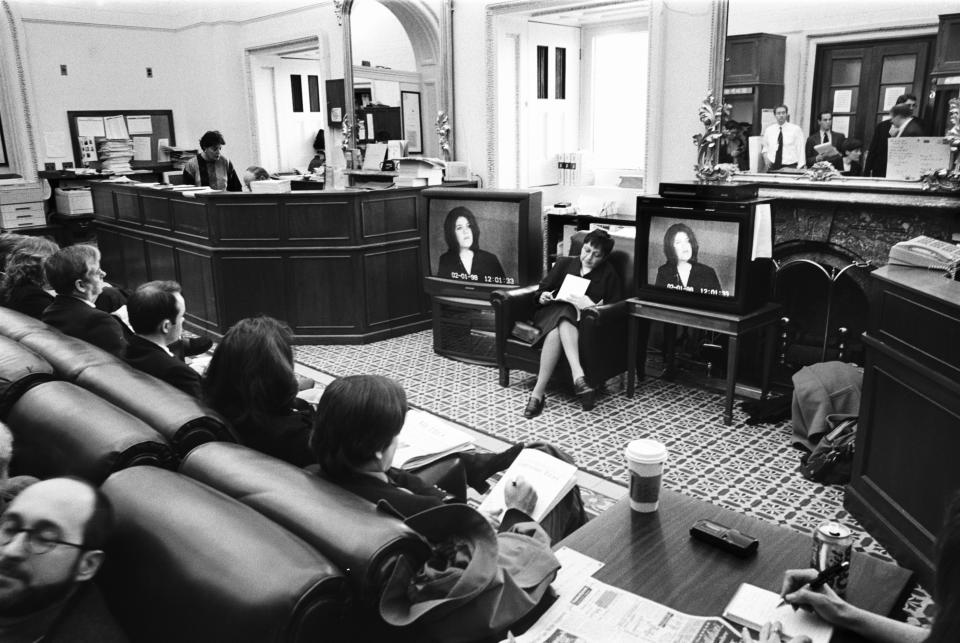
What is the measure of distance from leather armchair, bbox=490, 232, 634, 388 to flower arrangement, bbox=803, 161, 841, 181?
119 cm

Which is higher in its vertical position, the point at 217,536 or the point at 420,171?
the point at 420,171

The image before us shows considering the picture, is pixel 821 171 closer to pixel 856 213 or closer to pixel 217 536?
pixel 856 213

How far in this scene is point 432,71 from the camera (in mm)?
6762

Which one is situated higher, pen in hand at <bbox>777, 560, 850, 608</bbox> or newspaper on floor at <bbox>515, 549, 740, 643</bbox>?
pen in hand at <bbox>777, 560, 850, 608</bbox>

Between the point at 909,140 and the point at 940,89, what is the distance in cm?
29

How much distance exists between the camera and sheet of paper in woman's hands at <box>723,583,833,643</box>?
5.29 feet

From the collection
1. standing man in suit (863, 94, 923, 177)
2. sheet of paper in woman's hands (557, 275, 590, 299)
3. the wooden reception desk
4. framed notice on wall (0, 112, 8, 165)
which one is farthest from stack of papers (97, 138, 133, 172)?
standing man in suit (863, 94, 923, 177)

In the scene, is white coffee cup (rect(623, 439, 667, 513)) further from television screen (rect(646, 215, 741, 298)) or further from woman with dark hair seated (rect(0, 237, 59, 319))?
woman with dark hair seated (rect(0, 237, 59, 319))

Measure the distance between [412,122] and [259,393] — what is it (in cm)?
542

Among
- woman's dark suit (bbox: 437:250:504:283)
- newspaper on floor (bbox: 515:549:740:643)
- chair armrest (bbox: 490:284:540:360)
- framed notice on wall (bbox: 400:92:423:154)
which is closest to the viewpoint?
newspaper on floor (bbox: 515:549:740:643)

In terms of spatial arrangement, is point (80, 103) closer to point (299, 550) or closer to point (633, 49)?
point (633, 49)

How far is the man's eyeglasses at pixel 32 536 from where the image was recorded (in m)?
1.21

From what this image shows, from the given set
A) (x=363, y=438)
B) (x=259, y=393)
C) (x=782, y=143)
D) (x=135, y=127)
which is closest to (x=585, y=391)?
(x=782, y=143)

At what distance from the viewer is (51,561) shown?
1.24m
